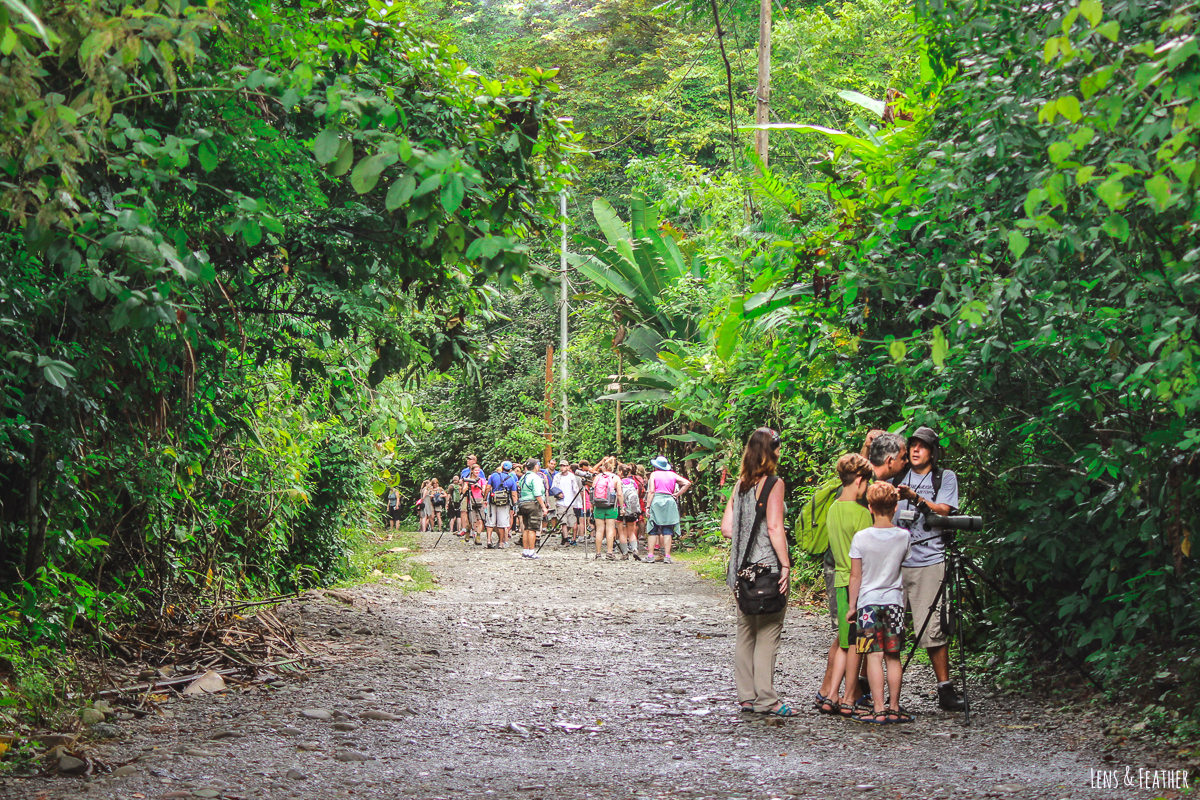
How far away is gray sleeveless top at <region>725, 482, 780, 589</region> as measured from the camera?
7.05 meters

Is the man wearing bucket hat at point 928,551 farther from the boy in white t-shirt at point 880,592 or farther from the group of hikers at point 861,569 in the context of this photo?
the boy in white t-shirt at point 880,592

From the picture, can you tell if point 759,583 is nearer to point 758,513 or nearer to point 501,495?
point 758,513

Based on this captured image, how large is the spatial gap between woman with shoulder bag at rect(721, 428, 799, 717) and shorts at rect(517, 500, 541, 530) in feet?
44.1

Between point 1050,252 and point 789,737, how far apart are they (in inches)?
131

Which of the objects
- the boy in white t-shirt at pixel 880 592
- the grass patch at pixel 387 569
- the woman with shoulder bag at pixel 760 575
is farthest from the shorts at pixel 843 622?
the grass patch at pixel 387 569

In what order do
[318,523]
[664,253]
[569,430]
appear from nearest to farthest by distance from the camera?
[318,523] < [664,253] < [569,430]

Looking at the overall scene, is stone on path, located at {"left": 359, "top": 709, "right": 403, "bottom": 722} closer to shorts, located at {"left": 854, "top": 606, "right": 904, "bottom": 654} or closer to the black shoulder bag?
the black shoulder bag

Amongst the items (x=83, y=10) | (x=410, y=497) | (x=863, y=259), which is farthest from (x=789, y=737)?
(x=410, y=497)

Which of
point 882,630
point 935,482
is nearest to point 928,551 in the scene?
point 935,482

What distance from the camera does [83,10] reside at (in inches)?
144

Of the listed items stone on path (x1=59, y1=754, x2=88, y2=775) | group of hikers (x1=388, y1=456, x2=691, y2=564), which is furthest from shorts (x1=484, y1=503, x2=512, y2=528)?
stone on path (x1=59, y1=754, x2=88, y2=775)

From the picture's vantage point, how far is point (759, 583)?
6.99 meters

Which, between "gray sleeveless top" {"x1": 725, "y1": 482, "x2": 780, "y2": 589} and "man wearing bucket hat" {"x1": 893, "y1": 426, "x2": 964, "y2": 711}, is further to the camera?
"gray sleeveless top" {"x1": 725, "y1": 482, "x2": 780, "y2": 589}

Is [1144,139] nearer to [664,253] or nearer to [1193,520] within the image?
[1193,520]
